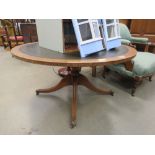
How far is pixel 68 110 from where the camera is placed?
58.8 inches

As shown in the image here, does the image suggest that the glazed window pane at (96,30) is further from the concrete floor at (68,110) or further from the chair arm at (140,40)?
the chair arm at (140,40)

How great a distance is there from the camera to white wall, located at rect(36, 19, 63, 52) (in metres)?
1.05

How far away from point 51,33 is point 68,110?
2.46ft

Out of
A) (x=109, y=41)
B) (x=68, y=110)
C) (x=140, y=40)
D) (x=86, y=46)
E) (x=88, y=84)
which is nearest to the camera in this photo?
(x=86, y=46)

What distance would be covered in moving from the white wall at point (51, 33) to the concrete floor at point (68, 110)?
64cm

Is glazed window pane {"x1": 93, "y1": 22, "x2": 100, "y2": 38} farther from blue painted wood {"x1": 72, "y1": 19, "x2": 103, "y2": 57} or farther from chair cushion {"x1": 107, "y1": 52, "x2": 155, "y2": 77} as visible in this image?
chair cushion {"x1": 107, "y1": 52, "x2": 155, "y2": 77}

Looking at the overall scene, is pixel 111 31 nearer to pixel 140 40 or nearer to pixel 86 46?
pixel 86 46

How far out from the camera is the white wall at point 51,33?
→ 1055 millimetres

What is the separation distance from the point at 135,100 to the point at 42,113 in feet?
3.27

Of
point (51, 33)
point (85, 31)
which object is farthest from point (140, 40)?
point (51, 33)

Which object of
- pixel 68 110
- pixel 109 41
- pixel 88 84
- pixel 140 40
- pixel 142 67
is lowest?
pixel 68 110

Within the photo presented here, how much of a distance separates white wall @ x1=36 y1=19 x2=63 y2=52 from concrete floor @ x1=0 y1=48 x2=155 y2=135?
25.0 inches

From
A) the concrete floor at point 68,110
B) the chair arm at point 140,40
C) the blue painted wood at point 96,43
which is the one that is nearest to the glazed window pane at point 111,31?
the blue painted wood at point 96,43

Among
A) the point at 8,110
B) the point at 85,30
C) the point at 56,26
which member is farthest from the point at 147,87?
the point at 8,110
